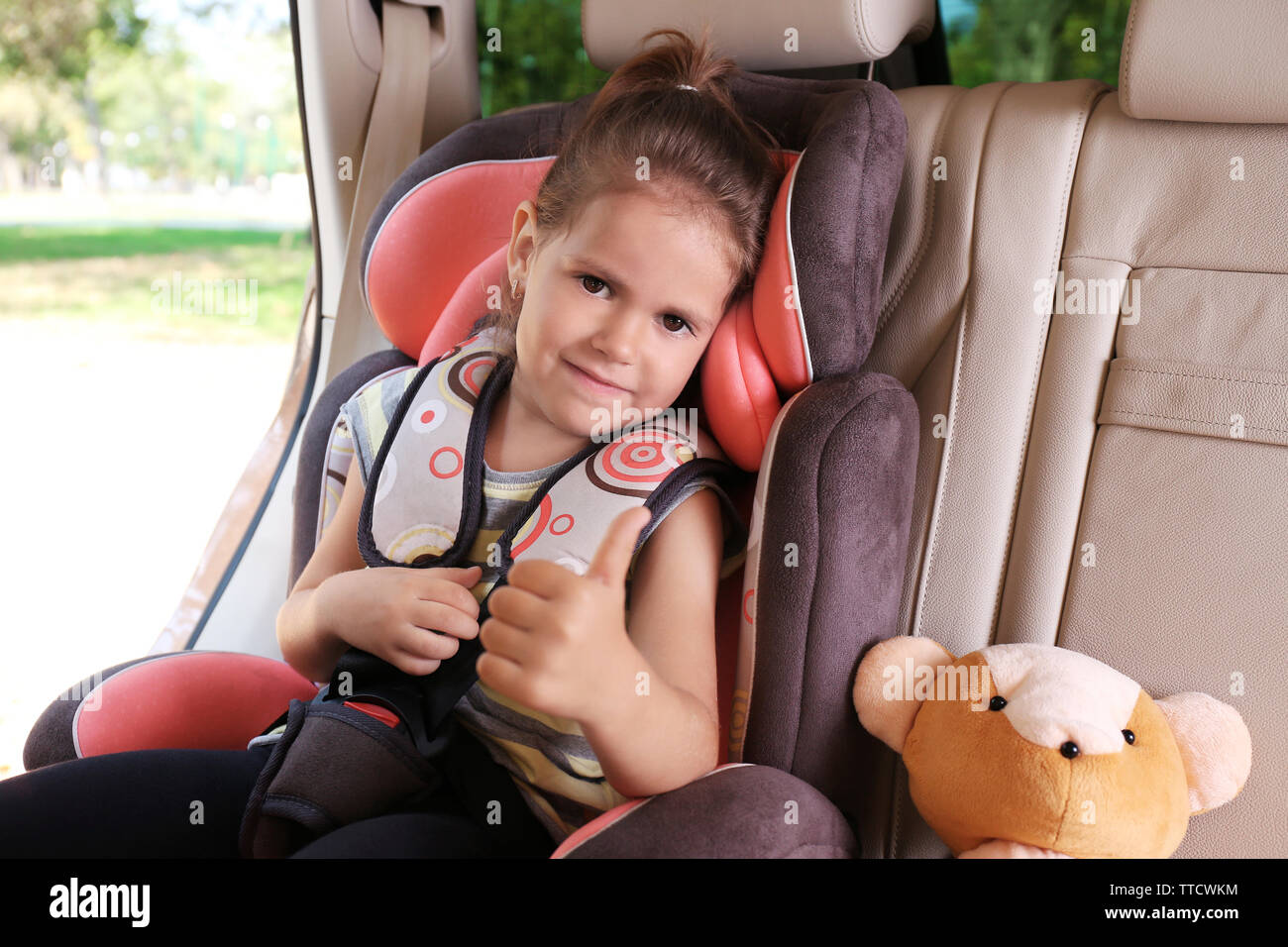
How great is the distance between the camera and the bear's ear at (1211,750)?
99 cm

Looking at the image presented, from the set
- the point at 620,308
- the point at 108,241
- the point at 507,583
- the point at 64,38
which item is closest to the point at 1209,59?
the point at 620,308

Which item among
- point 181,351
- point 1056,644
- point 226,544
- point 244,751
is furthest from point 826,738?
point 181,351

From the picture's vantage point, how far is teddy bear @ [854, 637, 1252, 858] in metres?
0.93

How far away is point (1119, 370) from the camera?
114 centimetres

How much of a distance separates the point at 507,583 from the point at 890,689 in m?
0.41

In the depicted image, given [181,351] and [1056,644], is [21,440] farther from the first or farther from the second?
[1056,644]

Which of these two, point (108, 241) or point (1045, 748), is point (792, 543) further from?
point (108, 241)

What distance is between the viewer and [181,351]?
4.09 m

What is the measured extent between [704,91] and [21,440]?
10.9 ft

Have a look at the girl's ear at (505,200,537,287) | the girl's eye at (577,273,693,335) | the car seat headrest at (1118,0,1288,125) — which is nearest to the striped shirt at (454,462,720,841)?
the girl's eye at (577,273,693,335)

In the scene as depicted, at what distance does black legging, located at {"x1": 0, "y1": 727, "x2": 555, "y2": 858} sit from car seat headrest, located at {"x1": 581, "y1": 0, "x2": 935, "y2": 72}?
0.92 metres

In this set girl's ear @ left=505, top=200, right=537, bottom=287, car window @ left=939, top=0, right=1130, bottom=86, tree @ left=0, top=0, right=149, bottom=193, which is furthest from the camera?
tree @ left=0, top=0, right=149, bottom=193

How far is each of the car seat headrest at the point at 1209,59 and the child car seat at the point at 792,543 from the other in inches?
10.1

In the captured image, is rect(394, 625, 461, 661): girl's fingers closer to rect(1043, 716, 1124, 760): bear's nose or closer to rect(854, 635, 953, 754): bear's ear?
rect(854, 635, 953, 754): bear's ear
